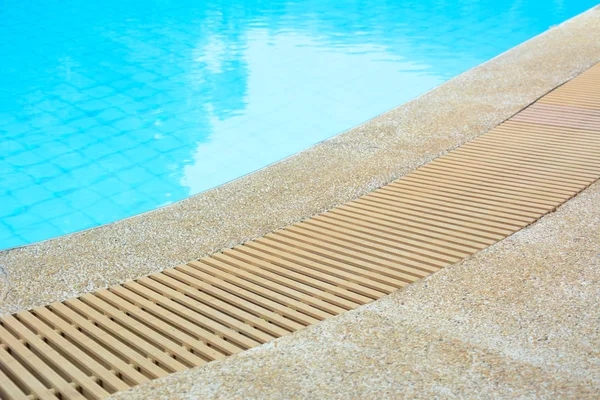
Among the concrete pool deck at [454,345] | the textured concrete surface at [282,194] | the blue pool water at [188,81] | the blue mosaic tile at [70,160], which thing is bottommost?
the blue mosaic tile at [70,160]

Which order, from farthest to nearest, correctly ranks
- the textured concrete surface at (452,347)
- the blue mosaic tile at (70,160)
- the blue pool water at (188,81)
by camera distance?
1. the blue mosaic tile at (70,160)
2. the blue pool water at (188,81)
3. the textured concrete surface at (452,347)

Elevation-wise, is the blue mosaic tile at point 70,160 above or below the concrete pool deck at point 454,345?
below

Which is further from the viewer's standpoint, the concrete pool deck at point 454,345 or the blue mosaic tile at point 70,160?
the blue mosaic tile at point 70,160

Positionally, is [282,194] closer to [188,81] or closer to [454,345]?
[454,345]

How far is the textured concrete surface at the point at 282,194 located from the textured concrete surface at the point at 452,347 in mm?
1363

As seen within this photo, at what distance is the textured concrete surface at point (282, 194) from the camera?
4.21 metres

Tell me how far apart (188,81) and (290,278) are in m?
5.53

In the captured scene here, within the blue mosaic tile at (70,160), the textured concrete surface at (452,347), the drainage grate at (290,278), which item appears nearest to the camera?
the textured concrete surface at (452,347)

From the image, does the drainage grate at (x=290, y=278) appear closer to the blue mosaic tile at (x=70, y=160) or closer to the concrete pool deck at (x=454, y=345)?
the concrete pool deck at (x=454, y=345)

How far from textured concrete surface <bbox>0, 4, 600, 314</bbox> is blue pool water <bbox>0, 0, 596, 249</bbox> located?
1.05 m

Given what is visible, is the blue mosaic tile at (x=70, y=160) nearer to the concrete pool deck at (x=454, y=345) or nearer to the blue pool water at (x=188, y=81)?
the blue pool water at (x=188, y=81)

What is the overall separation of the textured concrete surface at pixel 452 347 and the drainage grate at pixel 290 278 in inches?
7.4

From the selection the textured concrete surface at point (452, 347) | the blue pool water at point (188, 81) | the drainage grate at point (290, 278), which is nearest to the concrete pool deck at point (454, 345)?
the textured concrete surface at point (452, 347)

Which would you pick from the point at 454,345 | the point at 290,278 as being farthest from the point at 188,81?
the point at 454,345
